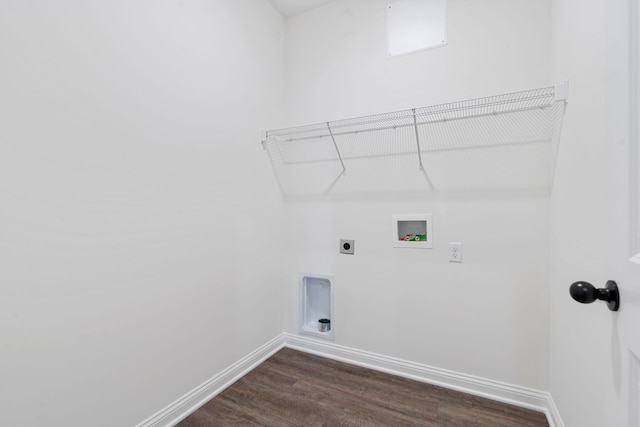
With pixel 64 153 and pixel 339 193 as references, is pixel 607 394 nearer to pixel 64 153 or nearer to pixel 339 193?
pixel 339 193

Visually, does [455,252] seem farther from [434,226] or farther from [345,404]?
[345,404]

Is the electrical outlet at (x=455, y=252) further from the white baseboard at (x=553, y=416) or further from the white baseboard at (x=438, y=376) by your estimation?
the white baseboard at (x=553, y=416)

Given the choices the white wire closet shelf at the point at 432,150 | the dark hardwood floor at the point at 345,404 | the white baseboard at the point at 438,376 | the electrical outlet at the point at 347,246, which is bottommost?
the dark hardwood floor at the point at 345,404

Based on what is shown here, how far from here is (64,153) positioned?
3.85 feet

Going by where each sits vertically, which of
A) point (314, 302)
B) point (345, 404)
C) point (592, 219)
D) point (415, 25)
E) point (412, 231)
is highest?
point (415, 25)

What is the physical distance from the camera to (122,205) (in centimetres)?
137

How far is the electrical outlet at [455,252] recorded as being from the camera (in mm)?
1878

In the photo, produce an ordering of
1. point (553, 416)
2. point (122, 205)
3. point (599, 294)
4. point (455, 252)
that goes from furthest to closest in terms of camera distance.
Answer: point (455, 252)
point (553, 416)
point (122, 205)
point (599, 294)

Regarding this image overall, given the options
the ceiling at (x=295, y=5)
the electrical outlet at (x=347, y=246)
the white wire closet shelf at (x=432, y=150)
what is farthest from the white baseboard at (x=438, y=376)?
the ceiling at (x=295, y=5)

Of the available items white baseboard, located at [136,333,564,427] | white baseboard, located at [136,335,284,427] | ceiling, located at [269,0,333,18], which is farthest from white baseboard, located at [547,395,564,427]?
ceiling, located at [269,0,333,18]

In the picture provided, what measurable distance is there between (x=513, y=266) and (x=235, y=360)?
1.85 metres

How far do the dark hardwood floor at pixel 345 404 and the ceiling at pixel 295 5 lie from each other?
9.06 ft

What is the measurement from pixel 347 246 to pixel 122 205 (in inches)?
56.6

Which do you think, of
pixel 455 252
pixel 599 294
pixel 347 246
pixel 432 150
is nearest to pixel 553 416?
pixel 455 252
